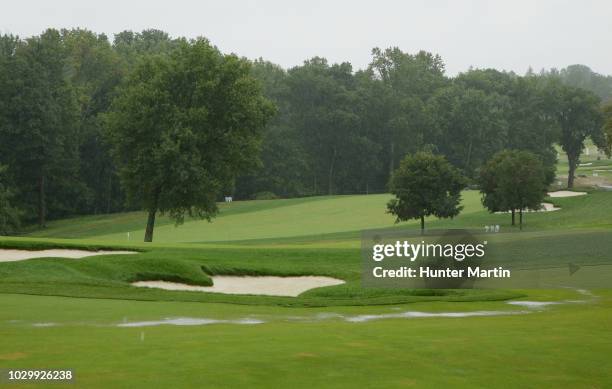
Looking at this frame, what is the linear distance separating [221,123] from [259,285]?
95.3 ft

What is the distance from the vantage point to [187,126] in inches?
2293

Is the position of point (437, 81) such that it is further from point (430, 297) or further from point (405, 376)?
point (405, 376)

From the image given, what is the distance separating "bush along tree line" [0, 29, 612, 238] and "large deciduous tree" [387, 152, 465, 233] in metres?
8.00

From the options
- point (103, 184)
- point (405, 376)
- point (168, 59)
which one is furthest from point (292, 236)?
point (405, 376)

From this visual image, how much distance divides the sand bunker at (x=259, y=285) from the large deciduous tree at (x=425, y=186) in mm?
28209

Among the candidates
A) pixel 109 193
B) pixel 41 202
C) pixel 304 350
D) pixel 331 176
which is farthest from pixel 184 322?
pixel 331 176

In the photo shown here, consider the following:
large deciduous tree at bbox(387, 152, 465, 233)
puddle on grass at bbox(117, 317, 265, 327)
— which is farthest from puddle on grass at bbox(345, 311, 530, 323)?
large deciduous tree at bbox(387, 152, 465, 233)

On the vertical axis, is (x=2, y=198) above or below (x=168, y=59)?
below

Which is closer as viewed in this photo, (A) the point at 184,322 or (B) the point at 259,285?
(A) the point at 184,322

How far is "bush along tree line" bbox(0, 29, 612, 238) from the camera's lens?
58.8 m

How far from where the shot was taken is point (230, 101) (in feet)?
193

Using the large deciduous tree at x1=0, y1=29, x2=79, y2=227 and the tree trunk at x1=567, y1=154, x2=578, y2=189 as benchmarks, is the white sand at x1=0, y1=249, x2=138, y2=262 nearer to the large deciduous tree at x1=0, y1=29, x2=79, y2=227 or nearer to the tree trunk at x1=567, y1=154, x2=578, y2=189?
the large deciduous tree at x1=0, y1=29, x2=79, y2=227

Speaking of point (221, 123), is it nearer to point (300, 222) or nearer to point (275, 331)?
point (300, 222)

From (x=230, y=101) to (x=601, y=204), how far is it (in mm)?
44468
